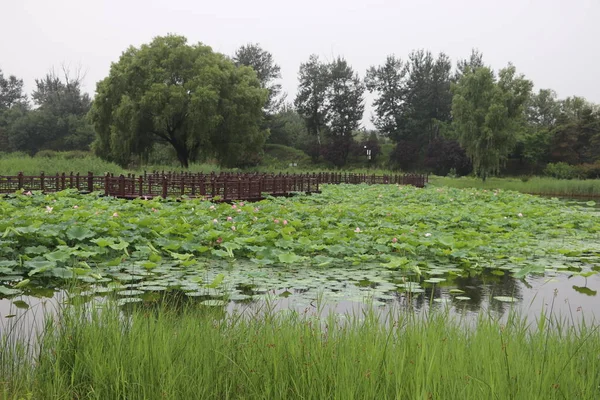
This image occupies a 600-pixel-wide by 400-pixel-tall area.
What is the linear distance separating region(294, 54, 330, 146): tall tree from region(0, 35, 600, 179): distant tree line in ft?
0.38

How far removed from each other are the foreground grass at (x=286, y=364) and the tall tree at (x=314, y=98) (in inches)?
2199

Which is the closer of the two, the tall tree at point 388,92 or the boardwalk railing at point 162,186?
the boardwalk railing at point 162,186

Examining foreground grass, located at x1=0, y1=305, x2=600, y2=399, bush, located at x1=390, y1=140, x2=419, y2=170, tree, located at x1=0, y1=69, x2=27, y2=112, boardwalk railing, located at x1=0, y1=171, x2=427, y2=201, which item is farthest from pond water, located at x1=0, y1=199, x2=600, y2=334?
tree, located at x1=0, y1=69, x2=27, y2=112

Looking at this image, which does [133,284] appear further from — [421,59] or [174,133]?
[421,59]

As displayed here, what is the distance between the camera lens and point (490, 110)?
3678 centimetres

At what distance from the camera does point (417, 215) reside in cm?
1221

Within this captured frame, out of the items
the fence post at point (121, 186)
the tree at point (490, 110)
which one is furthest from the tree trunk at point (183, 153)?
the fence post at point (121, 186)

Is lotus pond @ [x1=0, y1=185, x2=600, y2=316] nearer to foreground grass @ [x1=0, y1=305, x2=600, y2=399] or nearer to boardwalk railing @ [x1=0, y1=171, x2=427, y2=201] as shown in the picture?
foreground grass @ [x1=0, y1=305, x2=600, y2=399]

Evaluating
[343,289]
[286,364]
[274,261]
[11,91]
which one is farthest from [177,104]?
[11,91]

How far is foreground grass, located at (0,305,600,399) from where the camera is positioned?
2834 mm

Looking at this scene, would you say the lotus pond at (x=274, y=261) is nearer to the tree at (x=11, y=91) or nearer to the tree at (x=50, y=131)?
the tree at (x=50, y=131)

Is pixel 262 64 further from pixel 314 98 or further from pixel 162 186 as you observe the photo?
pixel 162 186

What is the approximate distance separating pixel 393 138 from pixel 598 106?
23.0 m

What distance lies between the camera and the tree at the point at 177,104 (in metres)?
34.0
